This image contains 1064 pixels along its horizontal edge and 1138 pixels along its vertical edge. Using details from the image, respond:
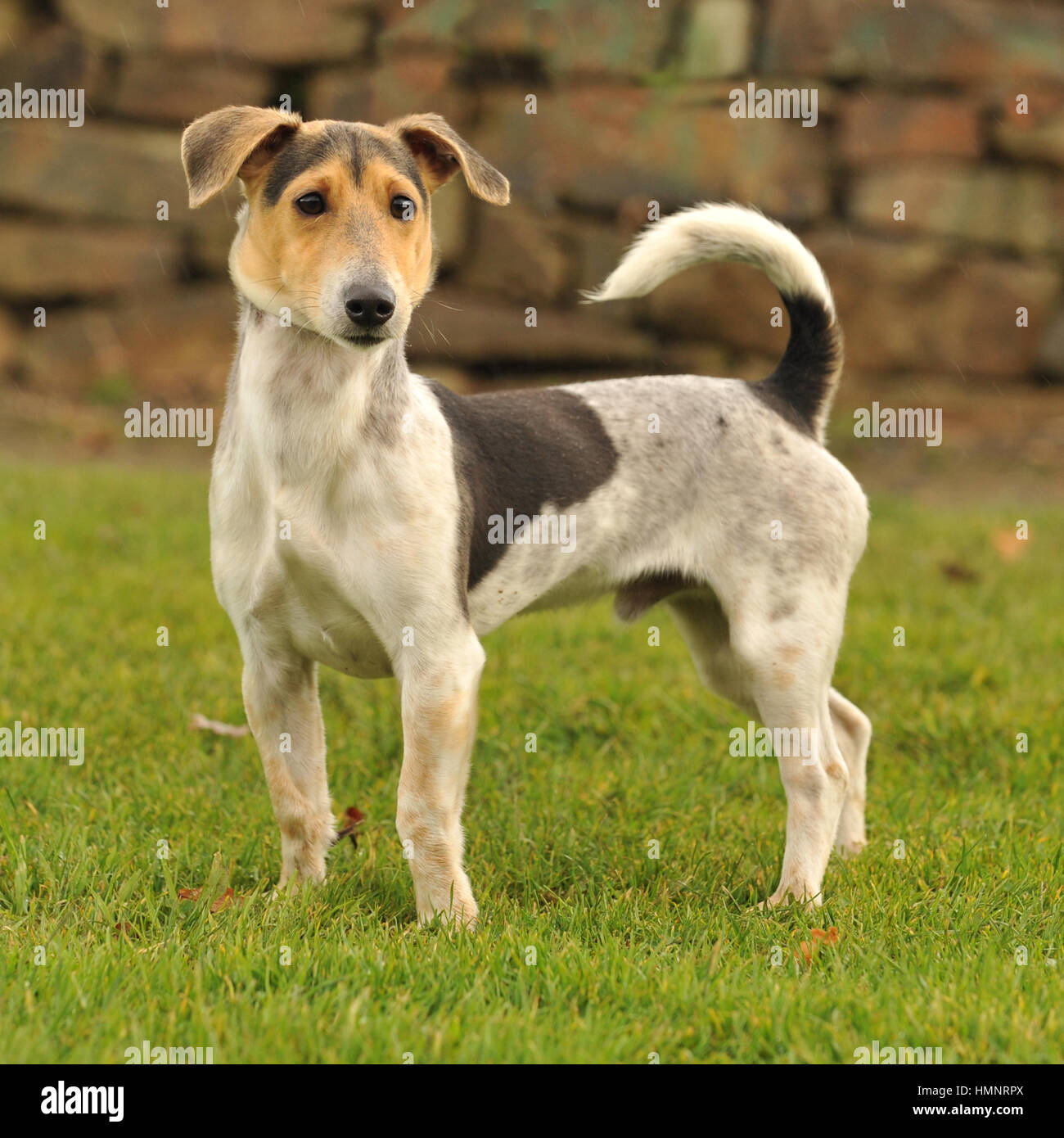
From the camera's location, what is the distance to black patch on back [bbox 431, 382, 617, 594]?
12.9 ft

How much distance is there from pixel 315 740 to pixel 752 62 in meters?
9.39

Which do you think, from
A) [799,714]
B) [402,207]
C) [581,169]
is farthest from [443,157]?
[581,169]

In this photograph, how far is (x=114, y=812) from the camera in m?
4.35

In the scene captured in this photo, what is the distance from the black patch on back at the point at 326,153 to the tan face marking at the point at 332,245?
0.05ft

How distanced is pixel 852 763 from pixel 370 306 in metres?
2.41

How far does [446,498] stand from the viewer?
3.76m

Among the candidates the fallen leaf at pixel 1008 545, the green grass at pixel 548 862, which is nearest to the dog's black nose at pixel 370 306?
the green grass at pixel 548 862

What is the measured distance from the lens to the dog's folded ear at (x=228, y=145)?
350 cm

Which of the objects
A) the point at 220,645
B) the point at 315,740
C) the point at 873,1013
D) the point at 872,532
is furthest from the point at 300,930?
the point at 872,532

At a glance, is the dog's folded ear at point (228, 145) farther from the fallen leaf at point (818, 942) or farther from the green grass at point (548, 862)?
the fallen leaf at point (818, 942)

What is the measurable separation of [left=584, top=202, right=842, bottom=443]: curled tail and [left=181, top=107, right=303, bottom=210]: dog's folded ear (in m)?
1.18

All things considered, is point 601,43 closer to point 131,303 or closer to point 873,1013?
point 131,303

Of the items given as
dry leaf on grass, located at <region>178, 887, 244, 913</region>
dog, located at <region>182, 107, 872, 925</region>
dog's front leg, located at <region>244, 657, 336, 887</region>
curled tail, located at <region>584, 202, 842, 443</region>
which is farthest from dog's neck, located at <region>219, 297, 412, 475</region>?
dry leaf on grass, located at <region>178, 887, 244, 913</region>

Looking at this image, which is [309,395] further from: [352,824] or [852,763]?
[852,763]
